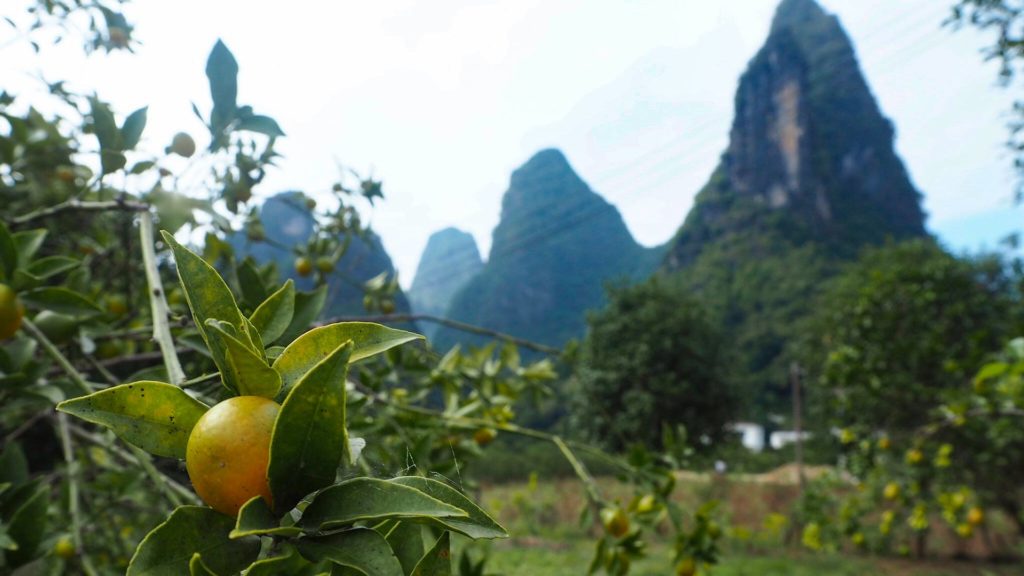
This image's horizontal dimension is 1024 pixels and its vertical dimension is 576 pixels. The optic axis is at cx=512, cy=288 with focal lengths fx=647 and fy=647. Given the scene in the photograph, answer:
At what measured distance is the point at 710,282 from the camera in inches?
914

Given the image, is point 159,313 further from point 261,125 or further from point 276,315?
point 261,125

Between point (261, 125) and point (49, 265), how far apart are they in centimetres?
22

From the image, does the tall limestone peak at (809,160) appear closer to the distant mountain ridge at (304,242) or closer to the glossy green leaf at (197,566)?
the distant mountain ridge at (304,242)

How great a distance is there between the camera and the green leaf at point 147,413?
0.22 m

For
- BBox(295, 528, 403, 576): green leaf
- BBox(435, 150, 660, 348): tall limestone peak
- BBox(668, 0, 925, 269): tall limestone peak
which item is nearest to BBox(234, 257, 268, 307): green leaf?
BBox(295, 528, 403, 576): green leaf

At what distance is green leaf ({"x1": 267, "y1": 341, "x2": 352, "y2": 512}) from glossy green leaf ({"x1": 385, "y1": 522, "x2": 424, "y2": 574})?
7 centimetres

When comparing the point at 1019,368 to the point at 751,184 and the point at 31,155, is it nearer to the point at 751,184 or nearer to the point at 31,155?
the point at 31,155

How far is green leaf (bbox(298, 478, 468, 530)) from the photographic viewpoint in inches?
7.0

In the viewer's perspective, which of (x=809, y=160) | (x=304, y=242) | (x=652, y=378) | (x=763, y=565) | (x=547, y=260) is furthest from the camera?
(x=809, y=160)

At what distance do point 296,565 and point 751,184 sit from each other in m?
34.5

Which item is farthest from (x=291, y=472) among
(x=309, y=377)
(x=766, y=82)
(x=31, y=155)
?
(x=766, y=82)

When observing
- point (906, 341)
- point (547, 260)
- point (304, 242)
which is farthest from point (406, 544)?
point (547, 260)

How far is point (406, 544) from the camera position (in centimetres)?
26

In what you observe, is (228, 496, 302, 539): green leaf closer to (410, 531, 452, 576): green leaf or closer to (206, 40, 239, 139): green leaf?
(410, 531, 452, 576): green leaf
